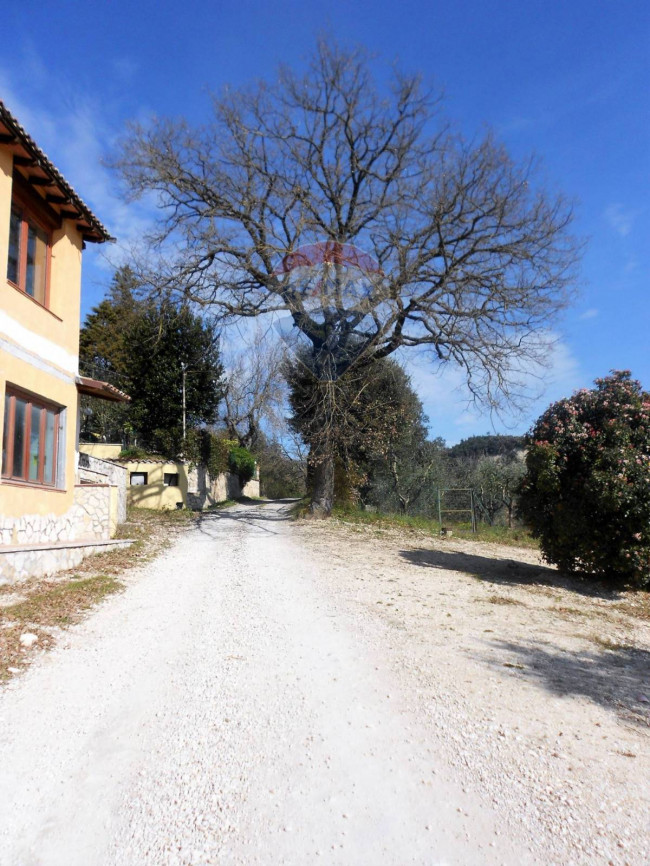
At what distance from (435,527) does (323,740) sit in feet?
54.2

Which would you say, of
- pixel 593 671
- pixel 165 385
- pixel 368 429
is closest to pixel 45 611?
pixel 593 671

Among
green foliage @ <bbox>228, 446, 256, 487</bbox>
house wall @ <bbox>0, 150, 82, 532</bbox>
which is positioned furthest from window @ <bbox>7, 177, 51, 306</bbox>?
green foliage @ <bbox>228, 446, 256, 487</bbox>

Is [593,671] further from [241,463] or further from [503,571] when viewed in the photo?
[241,463]

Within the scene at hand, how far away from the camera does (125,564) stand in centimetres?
1036

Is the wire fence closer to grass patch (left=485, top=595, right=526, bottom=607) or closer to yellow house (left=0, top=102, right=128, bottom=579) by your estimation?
grass patch (left=485, top=595, right=526, bottom=607)

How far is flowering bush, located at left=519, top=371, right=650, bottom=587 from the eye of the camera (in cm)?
981

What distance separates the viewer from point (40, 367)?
989cm

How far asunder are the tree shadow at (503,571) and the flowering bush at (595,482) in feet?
0.91

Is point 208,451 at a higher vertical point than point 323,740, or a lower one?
higher

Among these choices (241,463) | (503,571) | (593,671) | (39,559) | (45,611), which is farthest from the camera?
(241,463)

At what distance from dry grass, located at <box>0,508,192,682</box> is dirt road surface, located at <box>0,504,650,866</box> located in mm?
276

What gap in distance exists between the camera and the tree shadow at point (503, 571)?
10.6 meters

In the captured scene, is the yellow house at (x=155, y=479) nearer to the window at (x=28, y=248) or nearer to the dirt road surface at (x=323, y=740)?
the window at (x=28, y=248)

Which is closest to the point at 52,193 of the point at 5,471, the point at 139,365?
the point at 5,471
